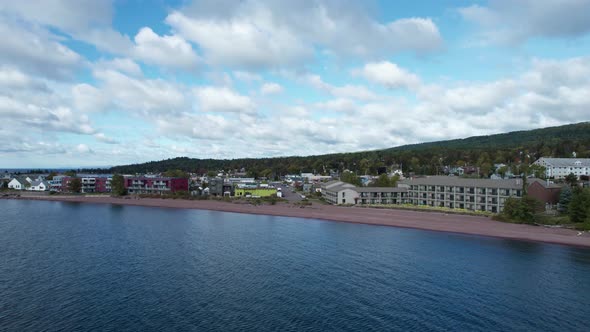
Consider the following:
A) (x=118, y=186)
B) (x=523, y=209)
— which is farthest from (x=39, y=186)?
(x=523, y=209)

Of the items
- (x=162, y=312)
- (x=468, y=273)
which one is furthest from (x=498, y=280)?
(x=162, y=312)

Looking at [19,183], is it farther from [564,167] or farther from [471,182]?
[564,167]

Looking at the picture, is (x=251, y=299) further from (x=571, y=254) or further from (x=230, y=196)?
(x=230, y=196)

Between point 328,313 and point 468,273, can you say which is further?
point 468,273

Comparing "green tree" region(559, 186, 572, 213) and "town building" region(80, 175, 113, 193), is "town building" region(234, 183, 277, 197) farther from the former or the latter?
"green tree" region(559, 186, 572, 213)

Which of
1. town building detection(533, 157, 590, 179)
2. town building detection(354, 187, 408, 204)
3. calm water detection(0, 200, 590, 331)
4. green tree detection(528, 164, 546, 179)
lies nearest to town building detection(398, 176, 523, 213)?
town building detection(354, 187, 408, 204)

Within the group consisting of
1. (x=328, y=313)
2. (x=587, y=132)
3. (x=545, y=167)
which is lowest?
(x=328, y=313)
